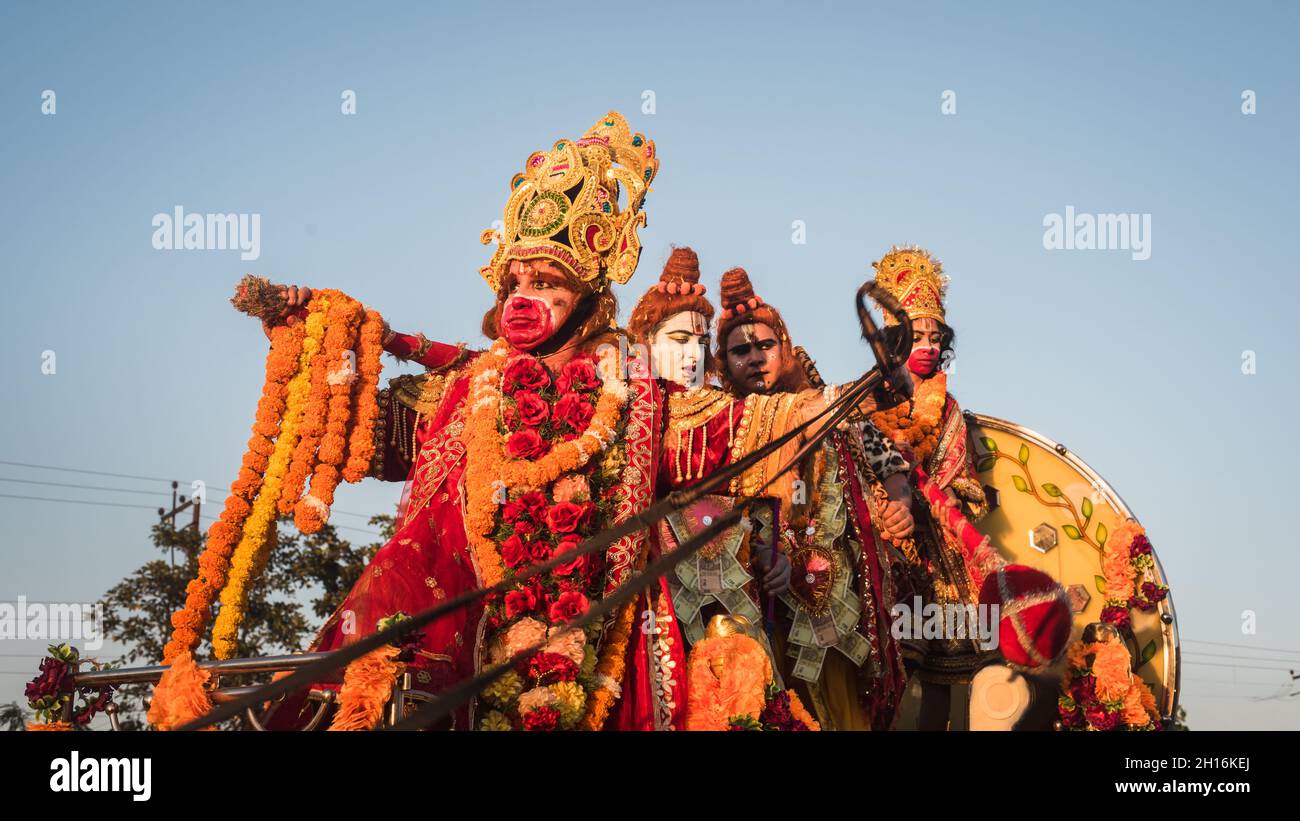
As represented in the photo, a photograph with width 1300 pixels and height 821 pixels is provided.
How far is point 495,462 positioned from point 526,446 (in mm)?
164

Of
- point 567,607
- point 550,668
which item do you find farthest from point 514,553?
point 550,668

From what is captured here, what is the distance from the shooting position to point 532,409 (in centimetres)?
643

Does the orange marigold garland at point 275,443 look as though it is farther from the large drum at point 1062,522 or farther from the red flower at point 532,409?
the large drum at point 1062,522

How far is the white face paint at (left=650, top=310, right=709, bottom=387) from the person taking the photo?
9094 millimetres

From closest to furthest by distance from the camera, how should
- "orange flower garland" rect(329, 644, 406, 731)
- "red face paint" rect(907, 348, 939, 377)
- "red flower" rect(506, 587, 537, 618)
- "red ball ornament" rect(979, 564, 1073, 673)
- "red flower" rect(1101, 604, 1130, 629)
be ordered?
"orange flower garland" rect(329, 644, 406, 731) < "red flower" rect(506, 587, 537, 618) < "red ball ornament" rect(979, 564, 1073, 673) < "red flower" rect(1101, 604, 1130, 629) < "red face paint" rect(907, 348, 939, 377)

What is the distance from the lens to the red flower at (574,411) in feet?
20.9

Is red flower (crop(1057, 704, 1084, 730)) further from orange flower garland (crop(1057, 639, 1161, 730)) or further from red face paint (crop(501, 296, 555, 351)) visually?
red face paint (crop(501, 296, 555, 351))

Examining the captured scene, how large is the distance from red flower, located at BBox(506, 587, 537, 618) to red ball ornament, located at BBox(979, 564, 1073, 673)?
3.06 metres

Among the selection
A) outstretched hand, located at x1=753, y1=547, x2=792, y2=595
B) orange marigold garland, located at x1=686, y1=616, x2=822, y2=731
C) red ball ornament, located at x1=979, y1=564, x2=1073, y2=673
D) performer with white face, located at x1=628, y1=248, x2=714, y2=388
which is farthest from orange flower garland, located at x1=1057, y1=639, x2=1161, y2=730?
performer with white face, located at x1=628, y1=248, x2=714, y2=388

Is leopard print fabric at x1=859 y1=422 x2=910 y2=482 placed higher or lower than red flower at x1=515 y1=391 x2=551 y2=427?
lower

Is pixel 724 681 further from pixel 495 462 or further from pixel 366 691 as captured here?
pixel 366 691

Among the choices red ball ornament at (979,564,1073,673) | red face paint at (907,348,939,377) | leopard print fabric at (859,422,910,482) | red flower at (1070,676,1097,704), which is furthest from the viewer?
red face paint at (907,348,939,377)

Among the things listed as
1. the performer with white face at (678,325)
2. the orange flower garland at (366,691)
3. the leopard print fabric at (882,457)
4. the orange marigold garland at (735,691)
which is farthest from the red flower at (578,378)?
the leopard print fabric at (882,457)

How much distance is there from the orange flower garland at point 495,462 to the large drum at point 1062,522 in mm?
4156
